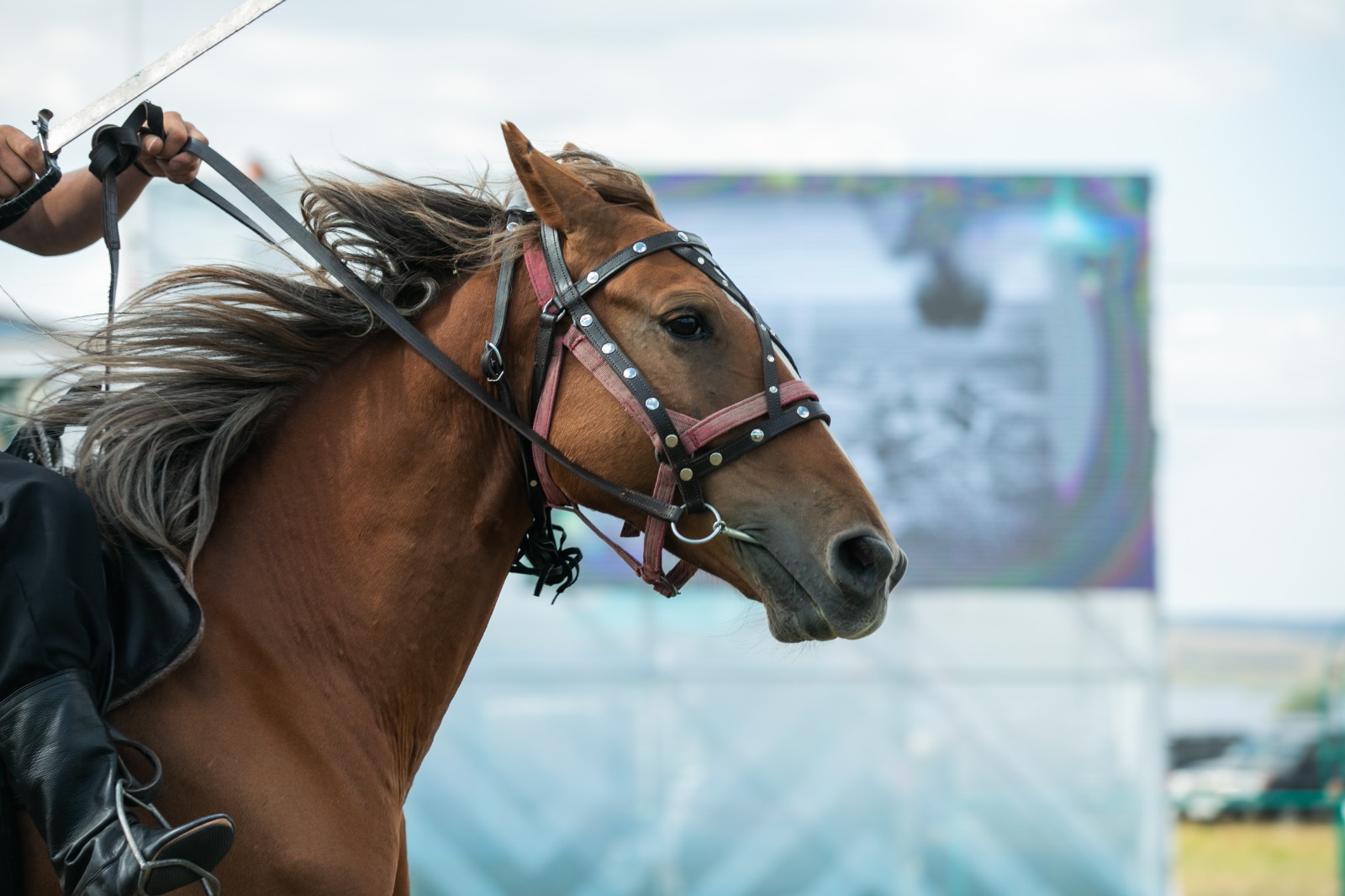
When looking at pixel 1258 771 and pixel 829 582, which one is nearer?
pixel 829 582

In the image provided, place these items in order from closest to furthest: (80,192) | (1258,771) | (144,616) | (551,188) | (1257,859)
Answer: (144,616) < (551,188) < (80,192) < (1257,859) < (1258,771)

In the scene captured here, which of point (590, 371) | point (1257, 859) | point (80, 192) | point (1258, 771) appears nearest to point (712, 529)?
point (590, 371)

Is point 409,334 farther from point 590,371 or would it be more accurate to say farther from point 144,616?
point 144,616

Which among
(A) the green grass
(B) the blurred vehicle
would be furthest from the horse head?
(A) the green grass

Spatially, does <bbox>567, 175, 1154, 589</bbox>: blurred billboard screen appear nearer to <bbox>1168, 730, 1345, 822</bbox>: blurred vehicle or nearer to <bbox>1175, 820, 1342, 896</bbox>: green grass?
<bbox>1168, 730, 1345, 822</bbox>: blurred vehicle

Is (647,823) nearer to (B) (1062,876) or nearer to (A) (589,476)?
(B) (1062,876)

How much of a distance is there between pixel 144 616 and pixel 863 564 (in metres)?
1.30

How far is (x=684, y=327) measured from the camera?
2.36m

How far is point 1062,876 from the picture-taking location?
719 centimetres

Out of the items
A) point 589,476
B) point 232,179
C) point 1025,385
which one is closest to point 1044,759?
point 1025,385

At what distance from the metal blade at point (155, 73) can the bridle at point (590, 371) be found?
5cm

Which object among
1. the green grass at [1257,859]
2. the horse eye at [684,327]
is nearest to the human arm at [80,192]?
the horse eye at [684,327]

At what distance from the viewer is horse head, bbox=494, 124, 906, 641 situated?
87.7 inches

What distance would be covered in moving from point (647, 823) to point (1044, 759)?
7.95ft
